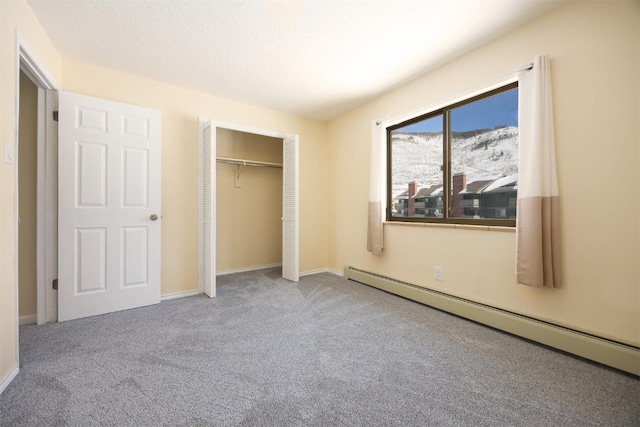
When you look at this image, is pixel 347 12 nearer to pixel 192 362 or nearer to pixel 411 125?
pixel 411 125

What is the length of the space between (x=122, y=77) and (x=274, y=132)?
1.68 m

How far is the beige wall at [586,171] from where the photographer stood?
63.7 inches

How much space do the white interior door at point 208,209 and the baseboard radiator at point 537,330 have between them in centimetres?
205

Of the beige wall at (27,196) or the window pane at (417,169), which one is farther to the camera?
the window pane at (417,169)

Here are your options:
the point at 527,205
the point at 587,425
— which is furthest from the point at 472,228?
the point at 587,425

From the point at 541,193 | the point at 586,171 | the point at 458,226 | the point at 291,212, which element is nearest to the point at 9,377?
the point at 291,212

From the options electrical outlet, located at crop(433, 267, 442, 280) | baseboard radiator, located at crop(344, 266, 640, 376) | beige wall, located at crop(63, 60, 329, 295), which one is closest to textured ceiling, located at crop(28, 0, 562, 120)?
beige wall, located at crop(63, 60, 329, 295)

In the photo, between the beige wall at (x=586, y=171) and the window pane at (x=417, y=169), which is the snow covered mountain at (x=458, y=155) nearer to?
the window pane at (x=417, y=169)

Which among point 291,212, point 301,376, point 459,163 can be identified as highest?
point 459,163

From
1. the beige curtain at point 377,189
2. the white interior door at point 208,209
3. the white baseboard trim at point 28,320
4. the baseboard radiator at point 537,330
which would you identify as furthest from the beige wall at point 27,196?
the baseboard radiator at point 537,330

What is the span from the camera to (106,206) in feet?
→ 8.21

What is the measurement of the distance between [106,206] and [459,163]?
335cm

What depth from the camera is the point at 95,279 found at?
97.0 inches

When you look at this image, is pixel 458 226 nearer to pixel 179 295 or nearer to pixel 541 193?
pixel 541 193
